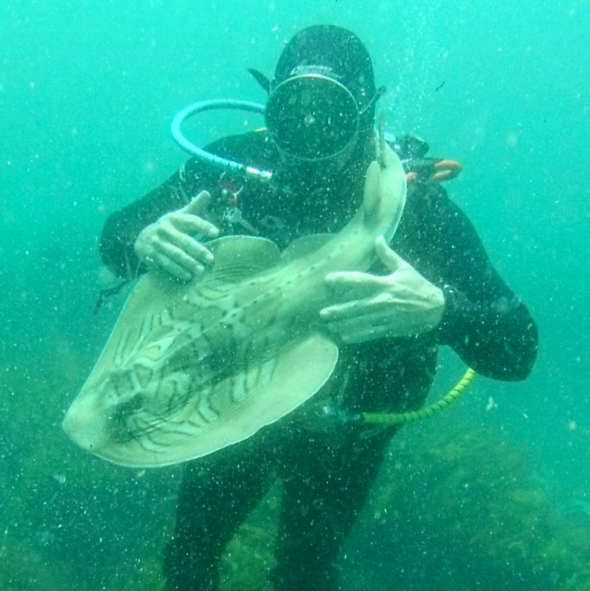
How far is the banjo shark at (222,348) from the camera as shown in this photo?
7.90ft

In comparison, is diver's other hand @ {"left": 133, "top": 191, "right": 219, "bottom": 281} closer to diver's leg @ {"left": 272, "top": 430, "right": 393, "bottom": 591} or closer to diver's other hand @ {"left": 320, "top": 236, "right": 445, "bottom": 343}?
diver's other hand @ {"left": 320, "top": 236, "right": 445, "bottom": 343}

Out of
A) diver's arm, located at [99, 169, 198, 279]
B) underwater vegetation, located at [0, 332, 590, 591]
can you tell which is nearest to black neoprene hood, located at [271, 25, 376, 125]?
diver's arm, located at [99, 169, 198, 279]

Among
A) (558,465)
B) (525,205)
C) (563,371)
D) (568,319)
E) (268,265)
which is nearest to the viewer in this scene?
(268,265)

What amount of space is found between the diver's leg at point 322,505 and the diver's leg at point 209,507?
276 mm

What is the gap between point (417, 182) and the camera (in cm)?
403

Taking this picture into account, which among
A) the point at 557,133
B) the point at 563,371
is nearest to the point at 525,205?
the point at 557,133

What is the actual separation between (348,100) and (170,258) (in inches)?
59.8

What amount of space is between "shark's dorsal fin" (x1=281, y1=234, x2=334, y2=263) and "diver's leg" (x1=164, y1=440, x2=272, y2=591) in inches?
58.2

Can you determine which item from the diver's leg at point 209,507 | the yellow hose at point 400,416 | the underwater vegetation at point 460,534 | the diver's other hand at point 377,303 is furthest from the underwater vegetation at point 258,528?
the diver's other hand at point 377,303

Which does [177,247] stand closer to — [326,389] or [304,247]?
[304,247]

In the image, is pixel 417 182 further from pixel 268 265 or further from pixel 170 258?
pixel 170 258

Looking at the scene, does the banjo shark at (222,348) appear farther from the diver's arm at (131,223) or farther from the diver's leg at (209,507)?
the diver's leg at (209,507)

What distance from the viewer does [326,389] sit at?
3740 mm

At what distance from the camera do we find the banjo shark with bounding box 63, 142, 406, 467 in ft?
7.90
